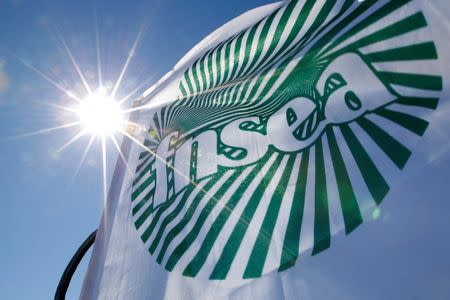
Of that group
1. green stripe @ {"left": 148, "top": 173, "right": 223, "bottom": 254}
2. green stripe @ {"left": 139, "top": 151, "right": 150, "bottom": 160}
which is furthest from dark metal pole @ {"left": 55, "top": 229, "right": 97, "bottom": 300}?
green stripe @ {"left": 148, "top": 173, "right": 223, "bottom": 254}

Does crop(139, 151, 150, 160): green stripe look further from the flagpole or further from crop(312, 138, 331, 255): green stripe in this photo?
crop(312, 138, 331, 255): green stripe

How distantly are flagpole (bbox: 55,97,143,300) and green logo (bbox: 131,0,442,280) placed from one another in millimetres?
1095

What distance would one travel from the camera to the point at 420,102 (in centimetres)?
166

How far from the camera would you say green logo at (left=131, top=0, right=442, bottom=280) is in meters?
1.71

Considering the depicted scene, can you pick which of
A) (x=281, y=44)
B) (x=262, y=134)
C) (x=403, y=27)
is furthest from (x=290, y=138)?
(x=281, y=44)

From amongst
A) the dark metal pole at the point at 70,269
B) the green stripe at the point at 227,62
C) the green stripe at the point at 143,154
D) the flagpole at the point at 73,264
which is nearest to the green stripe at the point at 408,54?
the green stripe at the point at 227,62

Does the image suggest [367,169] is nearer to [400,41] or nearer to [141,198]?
[400,41]

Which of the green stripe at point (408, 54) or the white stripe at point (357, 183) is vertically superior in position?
the green stripe at point (408, 54)

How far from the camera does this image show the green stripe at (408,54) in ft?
5.59

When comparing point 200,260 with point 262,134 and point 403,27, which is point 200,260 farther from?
point 403,27

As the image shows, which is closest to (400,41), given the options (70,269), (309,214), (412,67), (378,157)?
(412,67)

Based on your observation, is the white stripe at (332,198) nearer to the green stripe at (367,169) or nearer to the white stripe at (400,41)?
the green stripe at (367,169)

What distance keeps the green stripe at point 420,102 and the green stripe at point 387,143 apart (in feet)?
0.53

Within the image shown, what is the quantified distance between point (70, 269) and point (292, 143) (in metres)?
2.78
